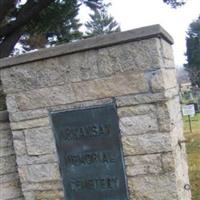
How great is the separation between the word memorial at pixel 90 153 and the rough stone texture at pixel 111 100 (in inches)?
2.1

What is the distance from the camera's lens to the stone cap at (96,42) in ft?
9.63

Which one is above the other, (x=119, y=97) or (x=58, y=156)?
(x=119, y=97)

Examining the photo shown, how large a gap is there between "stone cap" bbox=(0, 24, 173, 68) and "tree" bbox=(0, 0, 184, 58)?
5.72 metres

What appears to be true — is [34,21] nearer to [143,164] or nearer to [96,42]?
[96,42]

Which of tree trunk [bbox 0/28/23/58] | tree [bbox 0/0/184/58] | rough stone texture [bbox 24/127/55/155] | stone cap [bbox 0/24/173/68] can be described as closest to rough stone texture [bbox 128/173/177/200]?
rough stone texture [bbox 24/127/55/155]

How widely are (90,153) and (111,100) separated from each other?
0.44 meters

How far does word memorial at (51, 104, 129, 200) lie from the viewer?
10.3ft

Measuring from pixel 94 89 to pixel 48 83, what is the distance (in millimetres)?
374

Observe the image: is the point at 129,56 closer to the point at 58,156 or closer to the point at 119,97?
the point at 119,97

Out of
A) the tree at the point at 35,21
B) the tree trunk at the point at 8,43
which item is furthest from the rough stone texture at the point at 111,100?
the tree trunk at the point at 8,43

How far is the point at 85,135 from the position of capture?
319 cm

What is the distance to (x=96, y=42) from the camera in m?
3.06

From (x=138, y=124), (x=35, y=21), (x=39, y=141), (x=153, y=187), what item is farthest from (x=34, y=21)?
(x=153, y=187)

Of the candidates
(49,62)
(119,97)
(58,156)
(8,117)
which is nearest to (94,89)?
(119,97)
